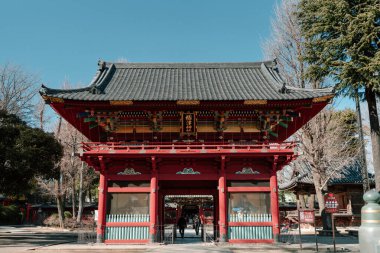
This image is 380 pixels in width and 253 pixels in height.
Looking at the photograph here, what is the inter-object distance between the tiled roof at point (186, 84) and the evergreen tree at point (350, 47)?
121 inches

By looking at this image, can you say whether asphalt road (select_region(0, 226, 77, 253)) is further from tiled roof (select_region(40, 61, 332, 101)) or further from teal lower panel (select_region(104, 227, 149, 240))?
tiled roof (select_region(40, 61, 332, 101))

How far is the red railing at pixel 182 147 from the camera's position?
52.6 feet

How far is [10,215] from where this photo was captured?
145ft

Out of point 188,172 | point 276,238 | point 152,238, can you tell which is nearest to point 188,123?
point 188,172

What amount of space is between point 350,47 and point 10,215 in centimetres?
4635

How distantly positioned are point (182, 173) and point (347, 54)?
39.6 feet

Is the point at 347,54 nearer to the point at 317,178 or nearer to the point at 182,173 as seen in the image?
the point at 317,178

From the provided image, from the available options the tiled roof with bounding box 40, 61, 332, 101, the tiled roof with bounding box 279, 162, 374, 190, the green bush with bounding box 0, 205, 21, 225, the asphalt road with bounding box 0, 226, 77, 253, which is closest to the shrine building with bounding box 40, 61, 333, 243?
the tiled roof with bounding box 40, 61, 332, 101

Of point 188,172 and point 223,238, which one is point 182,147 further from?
point 223,238

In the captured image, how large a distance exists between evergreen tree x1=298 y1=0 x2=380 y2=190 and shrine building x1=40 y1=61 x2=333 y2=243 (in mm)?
3499

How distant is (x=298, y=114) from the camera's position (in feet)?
57.7

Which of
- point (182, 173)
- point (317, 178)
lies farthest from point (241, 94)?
point (317, 178)

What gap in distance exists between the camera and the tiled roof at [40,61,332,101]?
16.4m

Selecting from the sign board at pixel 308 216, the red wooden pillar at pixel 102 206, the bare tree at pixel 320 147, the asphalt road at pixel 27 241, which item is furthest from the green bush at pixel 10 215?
the sign board at pixel 308 216
